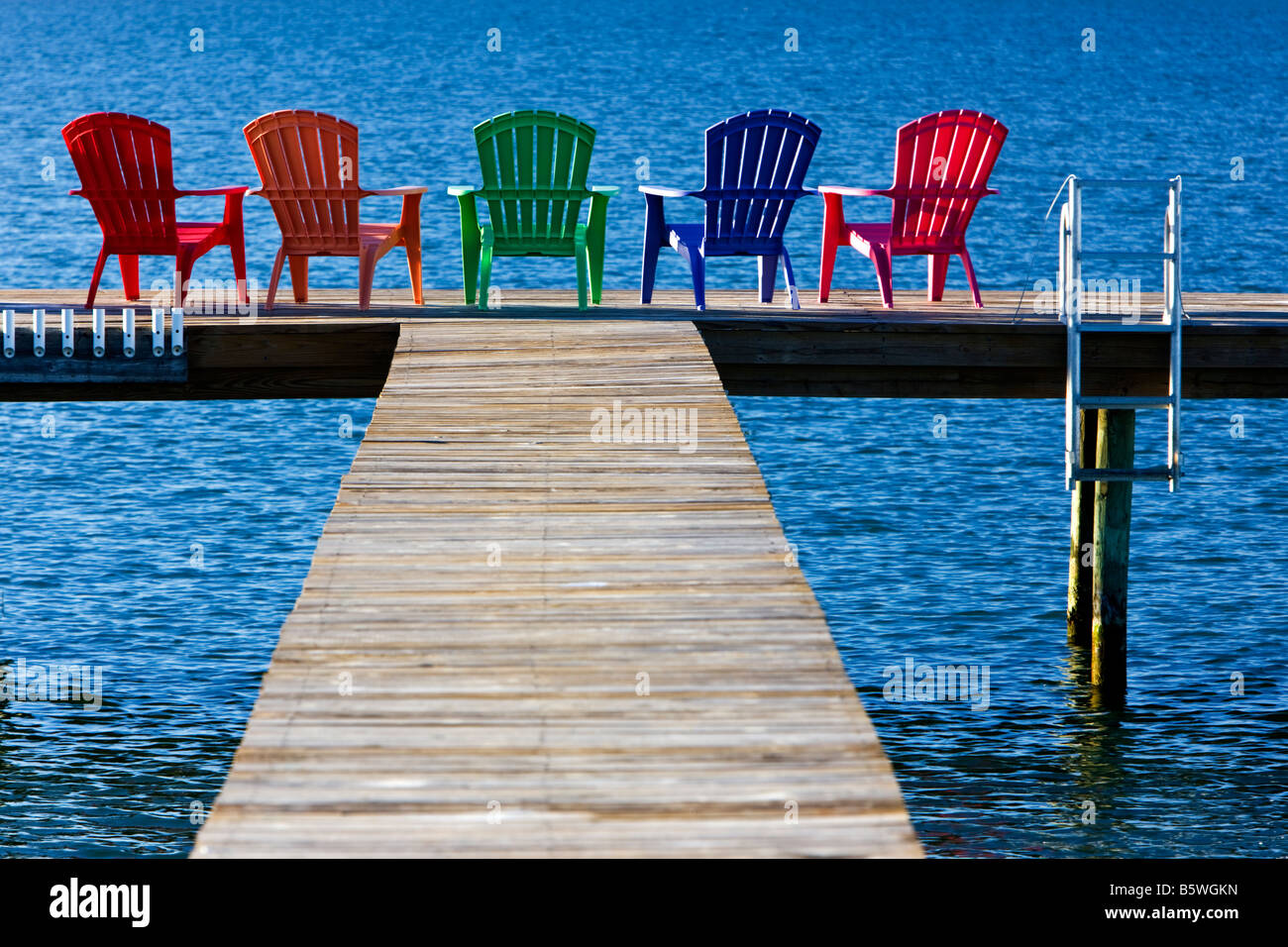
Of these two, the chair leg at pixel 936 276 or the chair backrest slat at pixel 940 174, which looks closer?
the chair backrest slat at pixel 940 174

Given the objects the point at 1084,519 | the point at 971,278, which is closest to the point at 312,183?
the point at 971,278

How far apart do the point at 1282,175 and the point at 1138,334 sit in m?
35.3

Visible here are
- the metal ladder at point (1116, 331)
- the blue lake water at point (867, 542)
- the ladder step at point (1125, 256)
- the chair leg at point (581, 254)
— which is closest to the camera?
the ladder step at point (1125, 256)

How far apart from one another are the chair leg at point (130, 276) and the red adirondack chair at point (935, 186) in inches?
154

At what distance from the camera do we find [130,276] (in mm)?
9883

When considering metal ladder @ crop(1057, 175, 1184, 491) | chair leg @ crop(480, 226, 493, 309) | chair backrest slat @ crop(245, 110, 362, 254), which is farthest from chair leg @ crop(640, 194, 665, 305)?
metal ladder @ crop(1057, 175, 1184, 491)

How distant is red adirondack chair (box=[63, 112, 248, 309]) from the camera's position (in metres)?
9.33

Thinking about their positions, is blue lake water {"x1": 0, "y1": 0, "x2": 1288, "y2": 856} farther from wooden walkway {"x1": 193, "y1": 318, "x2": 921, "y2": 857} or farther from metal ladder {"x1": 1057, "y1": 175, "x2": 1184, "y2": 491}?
wooden walkway {"x1": 193, "y1": 318, "x2": 921, "y2": 857}

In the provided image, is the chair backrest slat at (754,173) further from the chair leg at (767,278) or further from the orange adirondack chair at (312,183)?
the orange adirondack chair at (312,183)

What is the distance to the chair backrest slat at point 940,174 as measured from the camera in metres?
9.49

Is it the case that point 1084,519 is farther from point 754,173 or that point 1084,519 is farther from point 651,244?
point 651,244

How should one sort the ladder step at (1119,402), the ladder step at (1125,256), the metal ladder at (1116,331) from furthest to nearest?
the ladder step at (1119,402)
the metal ladder at (1116,331)
the ladder step at (1125,256)

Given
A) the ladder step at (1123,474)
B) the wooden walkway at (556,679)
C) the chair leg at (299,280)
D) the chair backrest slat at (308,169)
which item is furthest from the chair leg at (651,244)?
the wooden walkway at (556,679)
